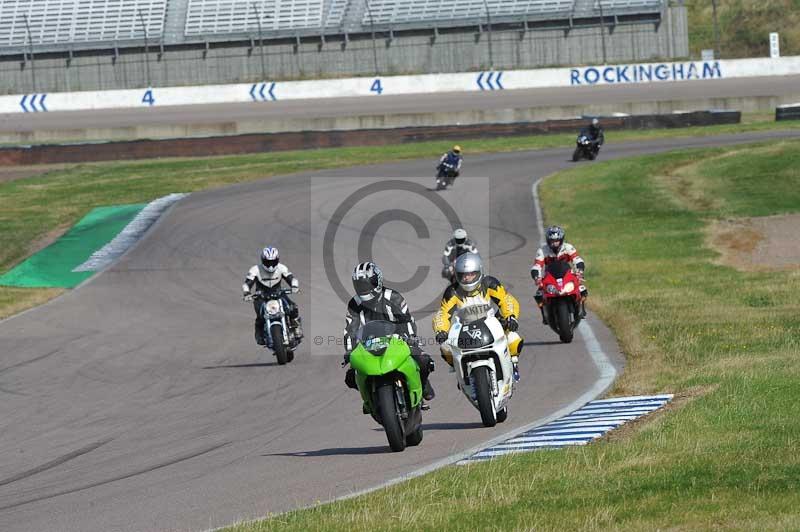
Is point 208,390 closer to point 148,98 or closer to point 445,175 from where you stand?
point 445,175

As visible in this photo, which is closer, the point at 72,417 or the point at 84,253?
the point at 72,417

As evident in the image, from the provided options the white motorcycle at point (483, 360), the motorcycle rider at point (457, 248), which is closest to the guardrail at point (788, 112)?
the motorcycle rider at point (457, 248)

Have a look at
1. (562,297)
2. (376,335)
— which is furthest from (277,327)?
(376,335)

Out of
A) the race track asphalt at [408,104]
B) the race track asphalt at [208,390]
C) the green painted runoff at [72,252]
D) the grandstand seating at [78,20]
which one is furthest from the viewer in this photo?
the grandstand seating at [78,20]

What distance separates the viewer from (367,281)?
448 inches

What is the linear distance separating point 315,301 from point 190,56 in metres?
46.8

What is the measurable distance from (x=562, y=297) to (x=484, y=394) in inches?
235

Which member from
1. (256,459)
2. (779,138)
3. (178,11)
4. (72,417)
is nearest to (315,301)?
(72,417)

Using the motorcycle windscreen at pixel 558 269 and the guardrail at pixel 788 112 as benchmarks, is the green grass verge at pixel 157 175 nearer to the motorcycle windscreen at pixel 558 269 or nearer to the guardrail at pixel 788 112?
the guardrail at pixel 788 112

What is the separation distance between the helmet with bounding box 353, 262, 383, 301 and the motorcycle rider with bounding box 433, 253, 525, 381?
75 centimetres

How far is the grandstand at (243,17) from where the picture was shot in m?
66.9

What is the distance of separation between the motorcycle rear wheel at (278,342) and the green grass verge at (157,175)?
49.5 feet

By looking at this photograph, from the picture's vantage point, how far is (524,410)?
42.0ft

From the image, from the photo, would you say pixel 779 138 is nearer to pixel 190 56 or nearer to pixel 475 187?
pixel 475 187
